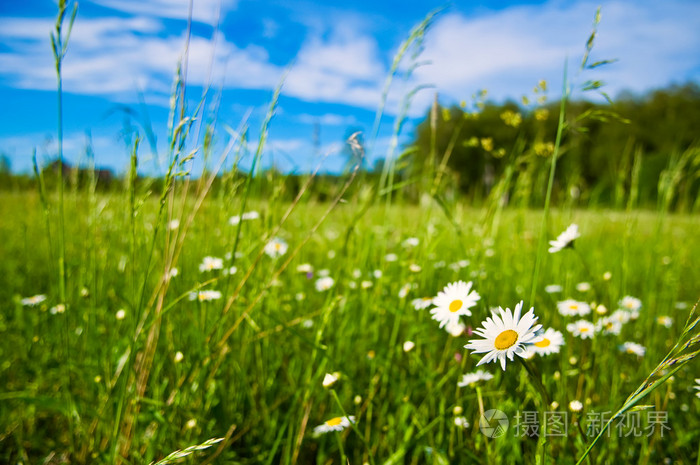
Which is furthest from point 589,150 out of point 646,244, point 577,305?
point 577,305

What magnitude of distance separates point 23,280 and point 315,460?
6.38 ft

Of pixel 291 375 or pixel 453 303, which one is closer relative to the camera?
pixel 453 303

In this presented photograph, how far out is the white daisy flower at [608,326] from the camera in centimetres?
120

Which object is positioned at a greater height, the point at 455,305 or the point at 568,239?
the point at 568,239

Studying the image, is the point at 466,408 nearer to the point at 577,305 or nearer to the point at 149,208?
the point at 577,305

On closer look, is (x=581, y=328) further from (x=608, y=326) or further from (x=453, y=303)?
(x=453, y=303)

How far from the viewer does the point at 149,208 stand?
151 inches

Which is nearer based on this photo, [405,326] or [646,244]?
[405,326]

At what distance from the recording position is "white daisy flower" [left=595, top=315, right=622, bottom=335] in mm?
1204

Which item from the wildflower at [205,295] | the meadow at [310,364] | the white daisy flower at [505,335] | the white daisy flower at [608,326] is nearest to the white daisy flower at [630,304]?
the meadow at [310,364]

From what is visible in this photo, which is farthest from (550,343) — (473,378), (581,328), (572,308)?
(572,308)

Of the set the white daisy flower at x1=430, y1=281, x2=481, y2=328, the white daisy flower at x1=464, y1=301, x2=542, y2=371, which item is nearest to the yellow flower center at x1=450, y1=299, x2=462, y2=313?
the white daisy flower at x1=430, y1=281, x2=481, y2=328

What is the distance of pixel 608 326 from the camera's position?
3.95 feet

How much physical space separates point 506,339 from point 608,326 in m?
0.81
